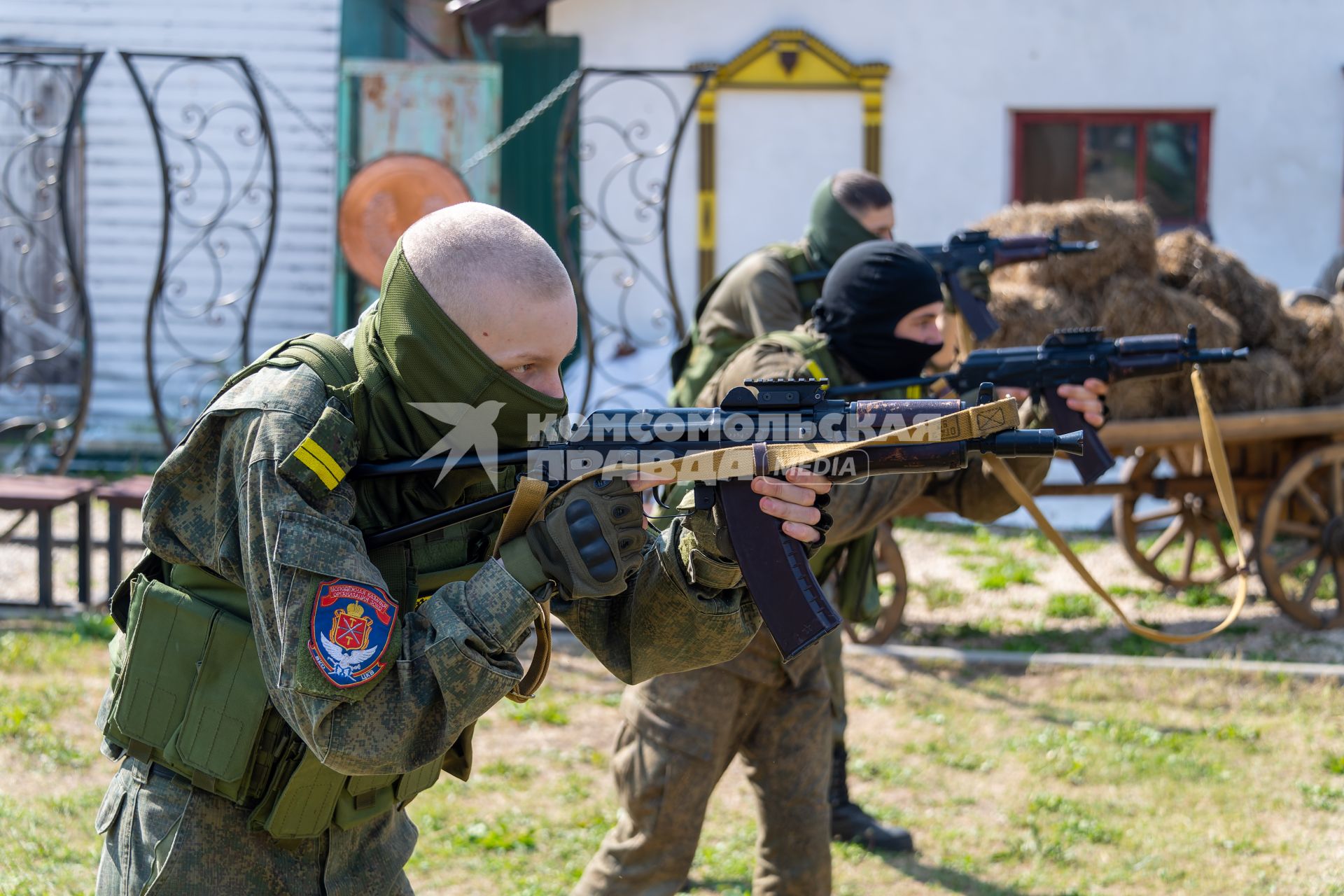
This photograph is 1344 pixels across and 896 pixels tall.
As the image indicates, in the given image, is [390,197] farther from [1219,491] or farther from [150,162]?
[1219,491]

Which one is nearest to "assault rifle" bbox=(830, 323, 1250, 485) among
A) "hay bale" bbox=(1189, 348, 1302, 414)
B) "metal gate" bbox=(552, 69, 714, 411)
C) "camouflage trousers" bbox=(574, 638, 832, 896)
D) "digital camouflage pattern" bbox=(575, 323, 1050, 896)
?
"digital camouflage pattern" bbox=(575, 323, 1050, 896)

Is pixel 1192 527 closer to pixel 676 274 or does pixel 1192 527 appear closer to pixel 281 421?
pixel 676 274

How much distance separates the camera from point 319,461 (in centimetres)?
Answer: 205

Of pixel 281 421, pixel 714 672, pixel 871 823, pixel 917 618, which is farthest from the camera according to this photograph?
pixel 917 618

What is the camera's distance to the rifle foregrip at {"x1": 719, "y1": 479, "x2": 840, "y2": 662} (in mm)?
2512

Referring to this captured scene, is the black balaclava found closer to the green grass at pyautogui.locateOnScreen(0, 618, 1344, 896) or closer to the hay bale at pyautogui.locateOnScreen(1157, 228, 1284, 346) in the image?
the green grass at pyautogui.locateOnScreen(0, 618, 1344, 896)

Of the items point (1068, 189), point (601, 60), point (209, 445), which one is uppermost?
point (601, 60)

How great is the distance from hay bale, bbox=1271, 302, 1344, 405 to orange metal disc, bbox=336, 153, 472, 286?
504 centimetres

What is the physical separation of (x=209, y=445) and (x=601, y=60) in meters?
9.82

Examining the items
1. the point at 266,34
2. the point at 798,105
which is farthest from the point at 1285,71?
the point at 266,34

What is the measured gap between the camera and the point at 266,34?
11.1 m

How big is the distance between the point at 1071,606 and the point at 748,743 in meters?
4.59

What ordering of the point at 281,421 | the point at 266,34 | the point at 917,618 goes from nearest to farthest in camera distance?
the point at 281,421
the point at 917,618
the point at 266,34

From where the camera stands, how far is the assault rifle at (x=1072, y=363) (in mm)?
4355
